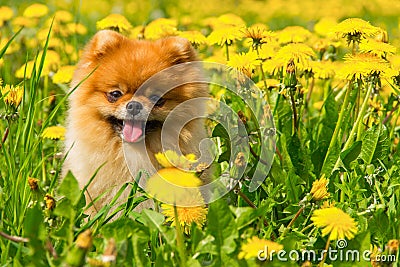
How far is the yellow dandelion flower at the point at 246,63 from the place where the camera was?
2602 millimetres

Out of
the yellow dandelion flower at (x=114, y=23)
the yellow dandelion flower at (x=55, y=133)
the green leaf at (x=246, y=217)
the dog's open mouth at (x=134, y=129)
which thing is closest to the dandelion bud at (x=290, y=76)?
the dog's open mouth at (x=134, y=129)

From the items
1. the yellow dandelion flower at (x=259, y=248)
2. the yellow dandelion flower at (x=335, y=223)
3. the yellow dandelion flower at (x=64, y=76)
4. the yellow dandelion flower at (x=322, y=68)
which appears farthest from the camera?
the yellow dandelion flower at (x=64, y=76)

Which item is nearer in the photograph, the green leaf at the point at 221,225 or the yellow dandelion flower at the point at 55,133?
the green leaf at the point at 221,225

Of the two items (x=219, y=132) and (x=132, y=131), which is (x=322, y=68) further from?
(x=132, y=131)

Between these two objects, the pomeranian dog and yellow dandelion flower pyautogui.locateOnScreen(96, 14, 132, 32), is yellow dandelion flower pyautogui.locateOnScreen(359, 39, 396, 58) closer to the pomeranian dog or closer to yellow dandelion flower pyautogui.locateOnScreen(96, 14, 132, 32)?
the pomeranian dog

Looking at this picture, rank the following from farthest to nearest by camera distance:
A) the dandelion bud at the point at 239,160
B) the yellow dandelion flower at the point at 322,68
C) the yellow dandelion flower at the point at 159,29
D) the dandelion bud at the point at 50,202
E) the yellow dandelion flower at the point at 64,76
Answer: the yellow dandelion flower at the point at 159,29 → the yellow dandelion flower at the point at 64,76 → the yellow dandelion flower at the point at 322,68 → the dandelion bud at the point at 239,160 → the dandelion bud at the point at 50,202

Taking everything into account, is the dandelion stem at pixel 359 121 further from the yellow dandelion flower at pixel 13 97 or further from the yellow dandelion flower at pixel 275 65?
the yellow dandelion flower at pixel 13 97

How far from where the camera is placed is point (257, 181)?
253 cm

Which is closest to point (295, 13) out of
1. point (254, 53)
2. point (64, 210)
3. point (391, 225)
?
point (254, 53)

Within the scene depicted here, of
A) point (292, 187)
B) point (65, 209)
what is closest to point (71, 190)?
point (65, 209)

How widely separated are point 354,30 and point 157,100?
0.76 m

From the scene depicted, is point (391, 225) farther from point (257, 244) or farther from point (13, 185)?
point (13, 185)

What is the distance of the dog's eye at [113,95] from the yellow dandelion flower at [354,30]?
32.3 inches

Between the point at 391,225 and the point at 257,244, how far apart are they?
698mm
